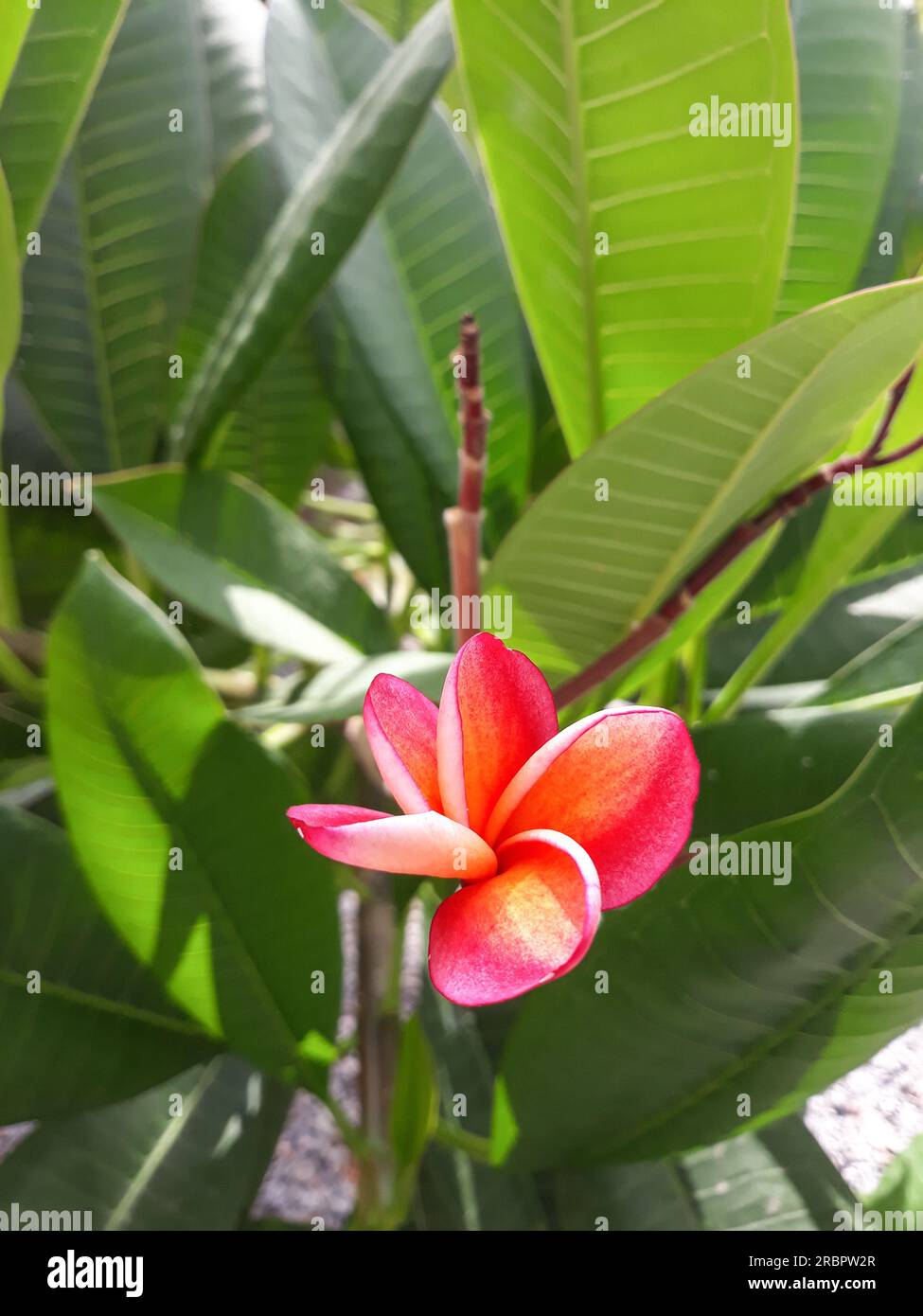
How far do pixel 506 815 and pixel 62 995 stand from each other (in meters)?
0.31

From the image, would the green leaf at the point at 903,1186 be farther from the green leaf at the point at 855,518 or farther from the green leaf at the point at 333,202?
the green leaf at the point at 333,202

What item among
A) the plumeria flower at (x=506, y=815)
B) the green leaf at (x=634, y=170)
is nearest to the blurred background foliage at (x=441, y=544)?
the green leaf at (x=634, y=170)

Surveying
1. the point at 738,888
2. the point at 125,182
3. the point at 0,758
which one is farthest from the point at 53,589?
the point at 738,888

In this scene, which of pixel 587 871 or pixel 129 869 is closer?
pixel 587 871

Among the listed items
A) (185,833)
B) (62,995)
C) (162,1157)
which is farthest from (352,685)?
(162,1157)

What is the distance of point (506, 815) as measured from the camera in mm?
142

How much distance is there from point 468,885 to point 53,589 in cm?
46

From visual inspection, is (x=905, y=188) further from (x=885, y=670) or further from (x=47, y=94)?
(x=47, y=94)

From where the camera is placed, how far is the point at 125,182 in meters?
0.47

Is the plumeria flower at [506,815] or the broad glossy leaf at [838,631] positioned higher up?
the broad glossy leaf at [838,631]

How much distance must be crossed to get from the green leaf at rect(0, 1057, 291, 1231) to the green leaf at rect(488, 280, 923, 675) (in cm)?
29

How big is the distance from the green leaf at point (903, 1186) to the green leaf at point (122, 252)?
47 cm

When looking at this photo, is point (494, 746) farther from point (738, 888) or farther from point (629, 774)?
point (738, 888)

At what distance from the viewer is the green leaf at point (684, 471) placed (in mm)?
234
